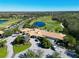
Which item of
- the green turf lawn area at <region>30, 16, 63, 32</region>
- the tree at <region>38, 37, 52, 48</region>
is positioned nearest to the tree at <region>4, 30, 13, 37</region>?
the green turf lawn area at <region>30, 16, 63, 32</region>

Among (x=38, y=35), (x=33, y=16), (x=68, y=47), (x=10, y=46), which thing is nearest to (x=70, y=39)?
(x=68, y=47)

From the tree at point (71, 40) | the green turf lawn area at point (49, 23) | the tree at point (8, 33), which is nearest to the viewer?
the tree at point (8, 33)

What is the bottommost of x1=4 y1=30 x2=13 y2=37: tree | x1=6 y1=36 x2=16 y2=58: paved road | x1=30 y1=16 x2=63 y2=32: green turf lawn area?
x1=6 y1=36 x2=16 y2=58: paved road

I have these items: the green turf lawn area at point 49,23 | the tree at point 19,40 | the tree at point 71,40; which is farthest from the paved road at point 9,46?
the tree at point 71,40

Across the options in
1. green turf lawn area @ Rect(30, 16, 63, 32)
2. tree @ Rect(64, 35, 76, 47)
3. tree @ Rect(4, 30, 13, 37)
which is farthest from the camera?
tree @ Rect(64, 35, 76, 47)

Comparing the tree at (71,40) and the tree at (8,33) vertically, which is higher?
the tree at (8,33)

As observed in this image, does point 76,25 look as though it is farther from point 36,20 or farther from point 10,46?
point 10,46

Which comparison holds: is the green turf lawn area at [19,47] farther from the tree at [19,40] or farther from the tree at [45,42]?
the tree at [45,42]

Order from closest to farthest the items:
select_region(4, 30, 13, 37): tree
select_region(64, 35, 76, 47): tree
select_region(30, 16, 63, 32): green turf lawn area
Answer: select_region(4, 30, 13, 37): tree
select_region(30, 16, 63, 32): green turf lawn area
select_region(64, 35, 76, 47): tree

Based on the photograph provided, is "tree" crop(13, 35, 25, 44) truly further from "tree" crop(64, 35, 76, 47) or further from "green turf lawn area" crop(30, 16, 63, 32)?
"tree" crop(64, 35, 76, 47)

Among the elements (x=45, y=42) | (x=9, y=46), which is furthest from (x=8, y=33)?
(x=45, y=42)

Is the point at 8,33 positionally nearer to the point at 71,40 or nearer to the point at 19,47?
the point at 19,47
